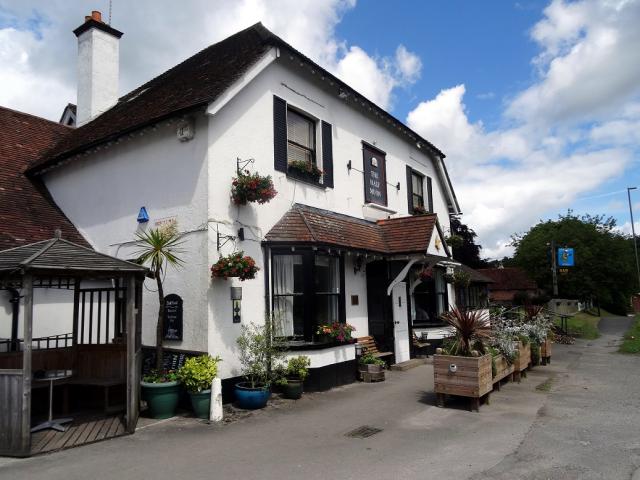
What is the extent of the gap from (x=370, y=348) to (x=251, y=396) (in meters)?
4.63

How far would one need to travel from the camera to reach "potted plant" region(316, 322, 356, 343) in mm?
10082

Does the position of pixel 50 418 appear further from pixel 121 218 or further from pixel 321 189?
pixel 321 189

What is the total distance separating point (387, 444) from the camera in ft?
21.5

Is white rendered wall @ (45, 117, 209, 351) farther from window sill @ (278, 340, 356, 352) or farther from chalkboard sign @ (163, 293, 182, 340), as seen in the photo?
window sill @ (278, 340, 356, 352)

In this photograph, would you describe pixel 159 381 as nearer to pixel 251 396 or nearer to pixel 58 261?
pixel 251 396

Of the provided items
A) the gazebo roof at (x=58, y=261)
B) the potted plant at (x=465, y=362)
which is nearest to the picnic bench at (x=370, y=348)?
the potted plant at (x=465, y=362)

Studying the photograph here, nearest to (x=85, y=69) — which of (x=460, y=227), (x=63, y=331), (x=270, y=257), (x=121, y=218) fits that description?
(x=121, y=218)

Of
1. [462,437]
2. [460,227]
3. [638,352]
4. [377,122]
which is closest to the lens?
[462,437]

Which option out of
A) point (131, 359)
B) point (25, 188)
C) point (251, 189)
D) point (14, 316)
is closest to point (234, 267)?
point (251, 189)

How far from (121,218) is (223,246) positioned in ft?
9.89

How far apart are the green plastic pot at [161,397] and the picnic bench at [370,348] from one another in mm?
5219

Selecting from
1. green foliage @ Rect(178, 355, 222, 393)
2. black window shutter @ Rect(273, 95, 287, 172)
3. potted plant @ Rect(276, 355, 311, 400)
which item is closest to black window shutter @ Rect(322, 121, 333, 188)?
black window shutter @ Rect(273, 95, 287, 172)

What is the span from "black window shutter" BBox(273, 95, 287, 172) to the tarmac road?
499 centimetres

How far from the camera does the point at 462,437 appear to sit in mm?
6852
